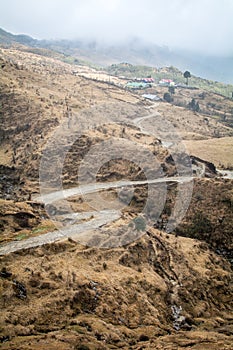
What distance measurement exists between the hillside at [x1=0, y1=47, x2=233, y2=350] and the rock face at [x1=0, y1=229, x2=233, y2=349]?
4.0 inches

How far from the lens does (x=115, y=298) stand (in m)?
28.9

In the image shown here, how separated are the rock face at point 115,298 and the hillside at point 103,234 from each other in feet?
0.33

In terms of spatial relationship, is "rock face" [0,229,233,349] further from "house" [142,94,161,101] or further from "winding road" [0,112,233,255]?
"house" [142,94,161,101]

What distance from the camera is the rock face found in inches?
945

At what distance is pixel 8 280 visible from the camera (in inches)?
1083

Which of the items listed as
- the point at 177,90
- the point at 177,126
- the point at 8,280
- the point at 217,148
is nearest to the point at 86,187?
the point at 8,280

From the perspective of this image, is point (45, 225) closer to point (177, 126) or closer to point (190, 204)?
point (190, 204)

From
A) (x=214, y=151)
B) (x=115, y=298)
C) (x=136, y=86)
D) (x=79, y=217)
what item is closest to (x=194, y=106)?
(x=136, y=86)

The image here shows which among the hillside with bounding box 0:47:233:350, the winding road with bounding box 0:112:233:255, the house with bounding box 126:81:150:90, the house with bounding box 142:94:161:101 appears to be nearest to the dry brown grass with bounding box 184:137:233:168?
the hillside with bounding box 0:47:233:350

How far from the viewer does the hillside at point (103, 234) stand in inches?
1008

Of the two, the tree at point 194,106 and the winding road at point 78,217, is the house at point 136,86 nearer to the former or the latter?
the tree at point 194,106

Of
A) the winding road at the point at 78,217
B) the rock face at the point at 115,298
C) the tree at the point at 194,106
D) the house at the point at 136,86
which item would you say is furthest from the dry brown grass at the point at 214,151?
the house at the point at 136,86

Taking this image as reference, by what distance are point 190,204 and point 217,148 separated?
114 feet

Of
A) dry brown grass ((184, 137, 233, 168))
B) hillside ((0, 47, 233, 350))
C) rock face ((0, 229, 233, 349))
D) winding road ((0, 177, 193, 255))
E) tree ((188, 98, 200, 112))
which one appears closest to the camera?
rock face ((0, 229, 233, 349))
